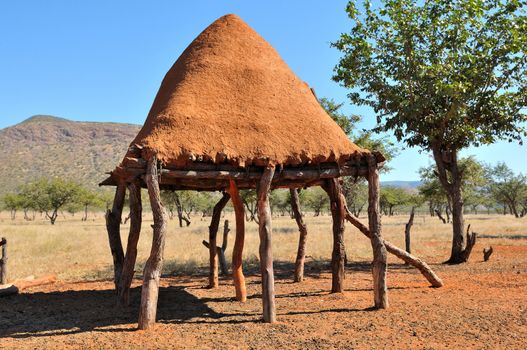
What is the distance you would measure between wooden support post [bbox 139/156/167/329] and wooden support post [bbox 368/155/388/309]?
4411 millimetres

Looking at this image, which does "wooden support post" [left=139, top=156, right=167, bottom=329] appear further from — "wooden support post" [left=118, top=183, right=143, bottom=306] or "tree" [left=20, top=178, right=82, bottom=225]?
"tree" [left=20, top=178, right=82, bottom=225]

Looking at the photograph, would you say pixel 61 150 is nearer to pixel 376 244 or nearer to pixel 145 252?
pixel 145 252

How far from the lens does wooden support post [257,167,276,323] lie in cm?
851

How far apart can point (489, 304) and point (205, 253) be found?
1367 centimetres

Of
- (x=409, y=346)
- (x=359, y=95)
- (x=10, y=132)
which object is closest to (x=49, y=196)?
(x=359, y=95)

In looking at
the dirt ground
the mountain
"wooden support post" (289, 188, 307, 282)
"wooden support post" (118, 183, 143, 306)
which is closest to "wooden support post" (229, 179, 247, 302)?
the dirt ground

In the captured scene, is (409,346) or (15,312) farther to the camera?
(15,312)

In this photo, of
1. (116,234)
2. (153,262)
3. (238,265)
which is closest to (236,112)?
(153,262)

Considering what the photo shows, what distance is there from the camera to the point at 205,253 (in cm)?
2114

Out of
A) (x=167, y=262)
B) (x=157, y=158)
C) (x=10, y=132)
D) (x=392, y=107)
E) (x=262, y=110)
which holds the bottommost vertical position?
(x=167, y=262)

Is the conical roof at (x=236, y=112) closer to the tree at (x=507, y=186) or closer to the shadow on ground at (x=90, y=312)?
the shadow on ground at (x=90, y=312)

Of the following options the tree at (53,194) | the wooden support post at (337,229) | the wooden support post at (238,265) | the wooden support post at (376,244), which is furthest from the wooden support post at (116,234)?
the tree at (53,194)

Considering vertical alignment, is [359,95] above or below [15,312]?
above

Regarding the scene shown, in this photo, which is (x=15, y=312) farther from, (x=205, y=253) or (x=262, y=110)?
(x=205, y=253)
